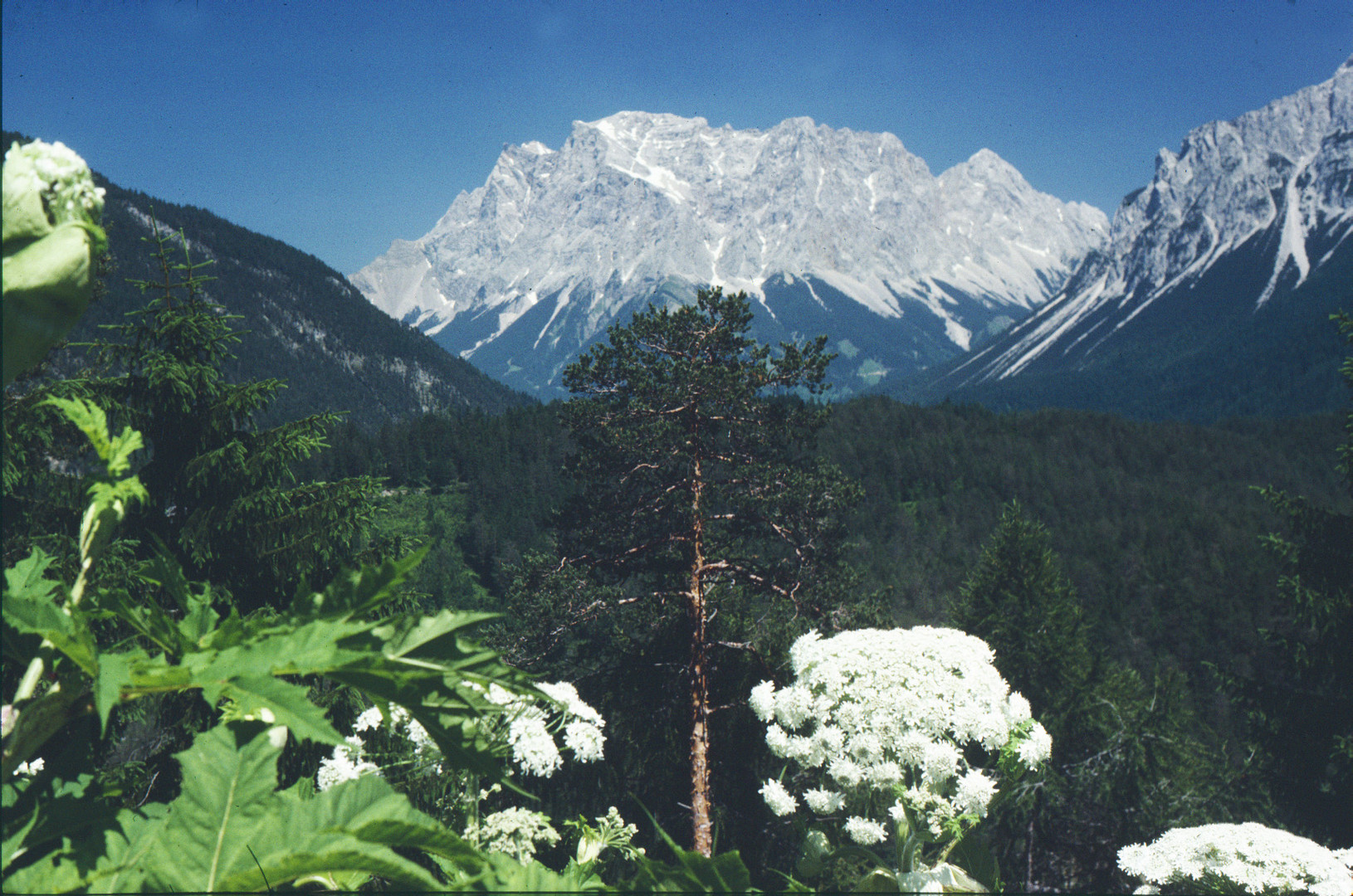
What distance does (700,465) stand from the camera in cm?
1539

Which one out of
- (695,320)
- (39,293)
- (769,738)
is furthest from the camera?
(695,320)

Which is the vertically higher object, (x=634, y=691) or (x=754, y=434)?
(x=754, y=434)

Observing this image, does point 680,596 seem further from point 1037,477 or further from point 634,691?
point 1037,477

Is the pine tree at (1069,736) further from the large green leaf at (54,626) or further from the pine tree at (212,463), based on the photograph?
the large green leaf at (54,626)

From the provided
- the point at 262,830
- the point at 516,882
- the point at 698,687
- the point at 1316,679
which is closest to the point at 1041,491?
the point at 1316,679

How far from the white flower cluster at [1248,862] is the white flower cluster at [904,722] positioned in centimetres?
127

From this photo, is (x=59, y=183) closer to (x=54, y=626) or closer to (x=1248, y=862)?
(x=54, y=626)

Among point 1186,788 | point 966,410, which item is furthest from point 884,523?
point 1186,788

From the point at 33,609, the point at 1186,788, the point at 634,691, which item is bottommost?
the point at 1186,788

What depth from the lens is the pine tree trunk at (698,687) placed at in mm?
12547

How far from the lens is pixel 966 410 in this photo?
477 ft

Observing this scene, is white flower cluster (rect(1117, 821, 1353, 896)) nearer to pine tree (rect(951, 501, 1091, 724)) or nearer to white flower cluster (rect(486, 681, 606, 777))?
white flower cluster (rect(486, 681, 606, 777))

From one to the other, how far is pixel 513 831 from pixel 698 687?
1077 cm

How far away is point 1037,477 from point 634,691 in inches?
4259
